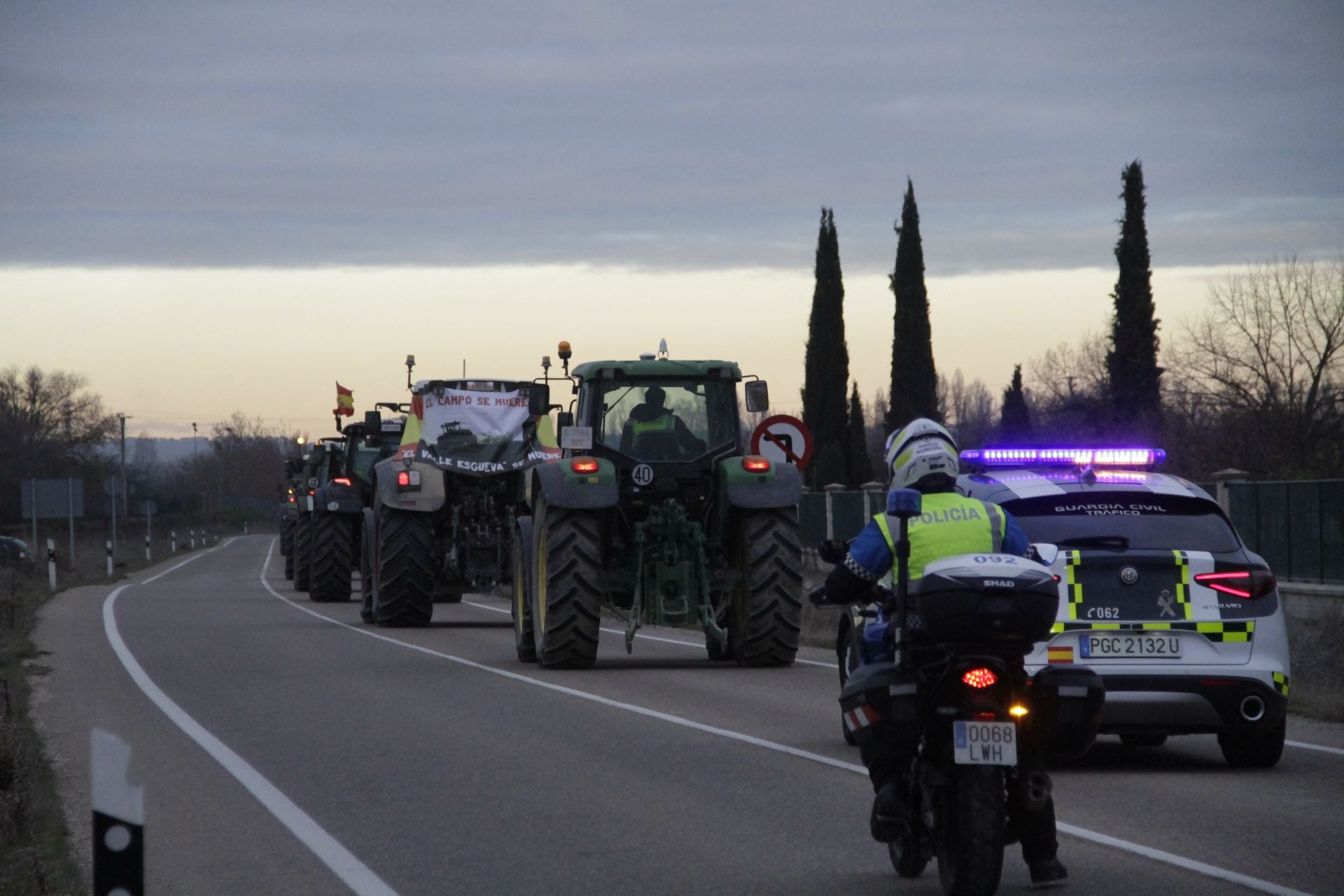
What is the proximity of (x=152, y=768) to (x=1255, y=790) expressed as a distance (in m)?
5.82

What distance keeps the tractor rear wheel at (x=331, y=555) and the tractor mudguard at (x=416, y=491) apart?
6.02m

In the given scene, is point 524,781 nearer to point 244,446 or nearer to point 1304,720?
point 1304,720

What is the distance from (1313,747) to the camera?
10508 millimetres

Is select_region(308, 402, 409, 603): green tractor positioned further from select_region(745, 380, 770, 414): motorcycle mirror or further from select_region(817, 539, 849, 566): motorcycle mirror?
select_region(817, 539, 849, 566): motorcycle mirror

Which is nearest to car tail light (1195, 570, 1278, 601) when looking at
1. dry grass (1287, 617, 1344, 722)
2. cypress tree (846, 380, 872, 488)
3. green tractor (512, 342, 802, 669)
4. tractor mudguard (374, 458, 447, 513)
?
dry grass (1287, 617, 1344, 722)

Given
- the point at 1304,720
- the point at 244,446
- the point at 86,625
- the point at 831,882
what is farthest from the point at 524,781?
the point at 244,446

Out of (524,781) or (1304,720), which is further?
(1304,720)

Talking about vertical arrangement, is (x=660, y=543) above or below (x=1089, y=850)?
above

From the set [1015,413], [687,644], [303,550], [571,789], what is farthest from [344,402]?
[1015,413]

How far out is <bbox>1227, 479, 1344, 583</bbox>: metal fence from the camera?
80.1ft

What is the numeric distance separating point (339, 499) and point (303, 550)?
16.9 ft

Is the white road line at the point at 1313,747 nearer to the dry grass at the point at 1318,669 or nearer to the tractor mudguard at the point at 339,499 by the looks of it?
the dry grass at the point at 1318,669

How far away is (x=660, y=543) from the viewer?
52.2 feet

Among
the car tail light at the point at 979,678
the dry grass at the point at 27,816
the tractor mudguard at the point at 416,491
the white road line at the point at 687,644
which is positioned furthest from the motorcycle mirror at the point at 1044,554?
the tractor mudguard at the point at 416,491
